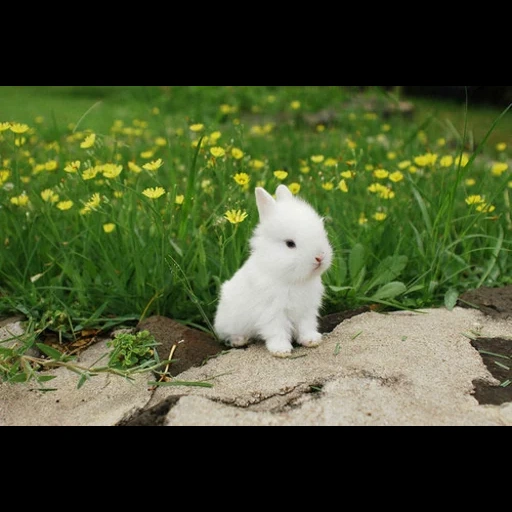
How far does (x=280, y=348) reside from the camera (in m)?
2.87

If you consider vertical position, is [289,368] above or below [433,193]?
below

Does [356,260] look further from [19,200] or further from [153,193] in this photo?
[19,200]

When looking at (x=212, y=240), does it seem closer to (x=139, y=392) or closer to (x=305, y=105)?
(x=139, y=392)

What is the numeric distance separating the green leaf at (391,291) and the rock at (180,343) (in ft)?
2.98

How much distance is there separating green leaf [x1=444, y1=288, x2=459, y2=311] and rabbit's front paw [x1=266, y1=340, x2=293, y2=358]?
99cm

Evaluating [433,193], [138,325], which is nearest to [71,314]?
[138,325]

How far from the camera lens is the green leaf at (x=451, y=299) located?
3363 millimetres

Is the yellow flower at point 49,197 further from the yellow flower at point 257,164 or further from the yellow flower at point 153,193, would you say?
the yellow flower at point 257,164

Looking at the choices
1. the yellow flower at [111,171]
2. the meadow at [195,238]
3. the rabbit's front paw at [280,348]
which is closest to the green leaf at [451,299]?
the meadow at [195,238]

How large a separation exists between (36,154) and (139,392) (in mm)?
3765

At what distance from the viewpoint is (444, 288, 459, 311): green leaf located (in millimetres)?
3363

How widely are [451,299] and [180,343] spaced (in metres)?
1.49

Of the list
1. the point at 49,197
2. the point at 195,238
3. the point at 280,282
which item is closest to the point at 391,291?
the point at 280,282

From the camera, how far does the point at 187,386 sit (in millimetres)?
2691
